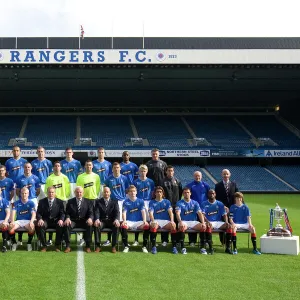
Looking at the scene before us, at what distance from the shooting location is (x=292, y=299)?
5410mm

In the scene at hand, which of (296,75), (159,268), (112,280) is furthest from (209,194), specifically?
(296,75)

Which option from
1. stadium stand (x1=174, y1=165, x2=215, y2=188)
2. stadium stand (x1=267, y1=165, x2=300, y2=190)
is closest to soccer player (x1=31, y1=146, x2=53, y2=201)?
stadium stand (x1=174, y1=165, x2=215, y2=188)

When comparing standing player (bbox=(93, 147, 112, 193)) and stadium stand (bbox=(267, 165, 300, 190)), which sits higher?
stadium stand (bbox=(267, 165, 300, 190))

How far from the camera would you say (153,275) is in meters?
6.50

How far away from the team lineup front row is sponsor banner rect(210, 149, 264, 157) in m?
23.2

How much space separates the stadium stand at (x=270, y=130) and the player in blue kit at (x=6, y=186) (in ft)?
87.5

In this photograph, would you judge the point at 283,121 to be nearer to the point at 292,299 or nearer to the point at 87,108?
the point at 87,108

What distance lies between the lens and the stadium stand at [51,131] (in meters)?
32.5

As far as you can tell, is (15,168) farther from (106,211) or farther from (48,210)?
(106,211)

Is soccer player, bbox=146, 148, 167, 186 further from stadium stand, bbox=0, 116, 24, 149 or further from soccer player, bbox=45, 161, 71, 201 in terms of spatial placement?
stadium stand, bbox=0, 116, 24, 149

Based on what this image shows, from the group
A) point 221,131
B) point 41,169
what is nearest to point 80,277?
point 41,169

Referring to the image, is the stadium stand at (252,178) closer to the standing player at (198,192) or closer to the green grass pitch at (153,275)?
the standing player at (198,192)

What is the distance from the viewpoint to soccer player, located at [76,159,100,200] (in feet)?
29.6

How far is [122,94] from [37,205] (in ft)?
82.3
